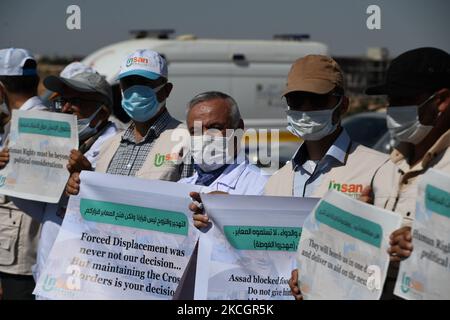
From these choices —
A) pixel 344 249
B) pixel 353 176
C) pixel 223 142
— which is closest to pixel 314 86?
pixel 353 176

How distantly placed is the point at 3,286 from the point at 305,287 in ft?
7.09

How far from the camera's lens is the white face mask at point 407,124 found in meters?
3.33

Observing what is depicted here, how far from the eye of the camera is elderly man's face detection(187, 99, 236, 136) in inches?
163

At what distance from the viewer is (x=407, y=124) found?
11.0ft

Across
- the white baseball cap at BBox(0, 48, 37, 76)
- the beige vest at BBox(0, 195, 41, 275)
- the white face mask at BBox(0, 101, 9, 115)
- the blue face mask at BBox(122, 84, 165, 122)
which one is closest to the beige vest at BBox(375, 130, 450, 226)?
the blue face mask at BBox(122, 84, 165, 122)

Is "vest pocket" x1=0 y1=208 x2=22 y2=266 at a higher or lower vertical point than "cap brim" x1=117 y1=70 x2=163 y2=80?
lower

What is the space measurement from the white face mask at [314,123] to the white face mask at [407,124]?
0.39 meters

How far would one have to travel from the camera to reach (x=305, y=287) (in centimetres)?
349

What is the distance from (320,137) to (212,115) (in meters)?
0.63

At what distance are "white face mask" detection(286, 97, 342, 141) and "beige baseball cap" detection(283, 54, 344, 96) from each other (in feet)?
0.35

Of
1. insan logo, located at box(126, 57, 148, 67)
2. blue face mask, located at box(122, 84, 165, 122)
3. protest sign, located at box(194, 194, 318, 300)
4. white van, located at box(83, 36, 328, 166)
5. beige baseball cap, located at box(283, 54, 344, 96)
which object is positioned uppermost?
beige baseball cap, located at box(283, 54, 344, 96)

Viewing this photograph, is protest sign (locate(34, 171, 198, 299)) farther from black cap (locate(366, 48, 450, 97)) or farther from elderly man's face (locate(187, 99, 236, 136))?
black cap (locate(366, 48, 450, 97))

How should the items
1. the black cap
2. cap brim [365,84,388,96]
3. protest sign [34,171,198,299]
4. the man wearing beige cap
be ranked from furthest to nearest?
1. protest sign [34,171,198,299]
2. the man wearing beige cap
3. cap brim [365,84,388,96]
4. the black cap
